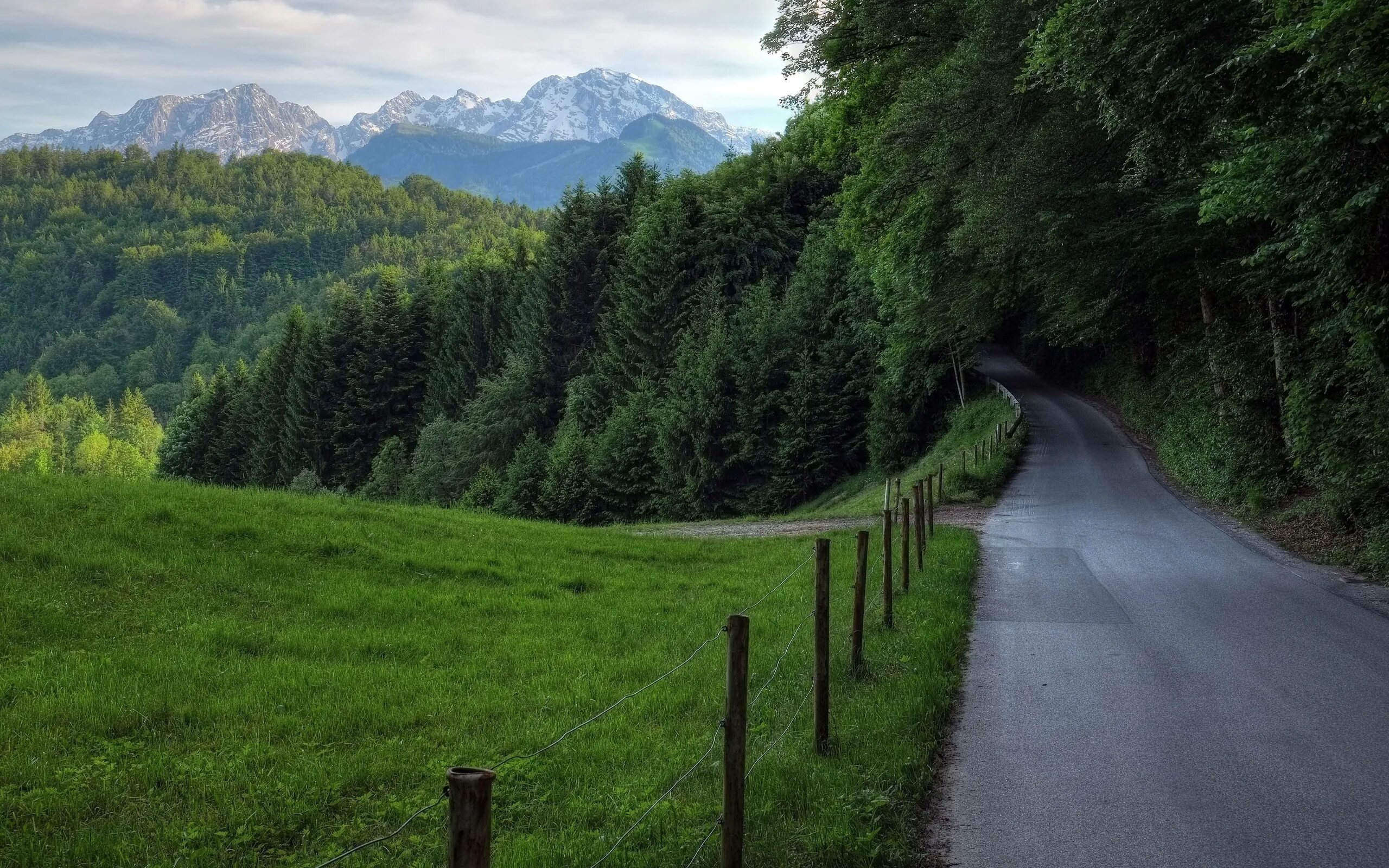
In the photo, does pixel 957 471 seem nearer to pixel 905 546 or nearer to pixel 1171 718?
pixel 905 546

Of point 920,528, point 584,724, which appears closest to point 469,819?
point 584,724

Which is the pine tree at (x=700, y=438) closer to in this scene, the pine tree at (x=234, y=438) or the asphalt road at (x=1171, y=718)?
the asphalt road at (x=1171, y=718)

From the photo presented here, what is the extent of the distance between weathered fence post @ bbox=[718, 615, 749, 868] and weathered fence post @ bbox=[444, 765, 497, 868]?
216 cm

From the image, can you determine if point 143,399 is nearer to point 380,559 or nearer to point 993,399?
point 993,399

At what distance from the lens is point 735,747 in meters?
4.98

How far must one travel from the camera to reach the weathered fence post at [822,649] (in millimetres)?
6992

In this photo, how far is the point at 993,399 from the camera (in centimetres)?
4647

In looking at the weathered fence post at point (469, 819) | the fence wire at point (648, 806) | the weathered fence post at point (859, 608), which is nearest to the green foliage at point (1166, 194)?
the weathered fence post at point (859, 608)

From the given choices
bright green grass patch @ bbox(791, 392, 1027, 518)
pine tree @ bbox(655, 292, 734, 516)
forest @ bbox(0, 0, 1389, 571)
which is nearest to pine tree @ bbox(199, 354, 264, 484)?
forest @ bbox(0, 0, 1389, 571)

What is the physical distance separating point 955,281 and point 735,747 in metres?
25.5

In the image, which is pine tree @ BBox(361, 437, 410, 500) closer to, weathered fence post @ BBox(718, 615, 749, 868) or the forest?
the forest

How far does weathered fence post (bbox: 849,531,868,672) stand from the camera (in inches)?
328

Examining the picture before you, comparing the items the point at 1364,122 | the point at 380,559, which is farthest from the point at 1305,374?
the point at 380,559

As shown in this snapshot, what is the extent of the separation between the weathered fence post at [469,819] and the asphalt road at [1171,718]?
12.0 ft
